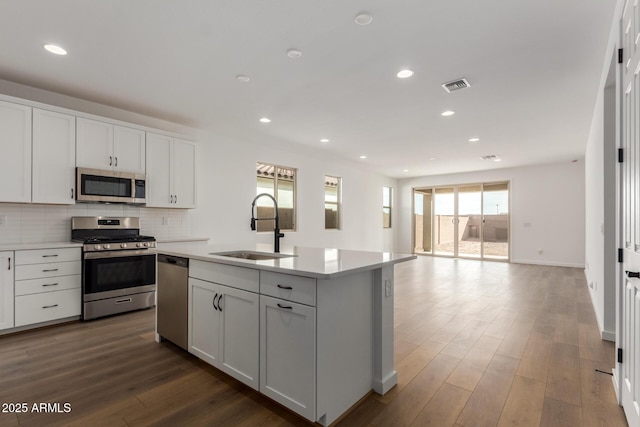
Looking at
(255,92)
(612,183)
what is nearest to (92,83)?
(255,92)

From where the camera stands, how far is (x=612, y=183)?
296cm

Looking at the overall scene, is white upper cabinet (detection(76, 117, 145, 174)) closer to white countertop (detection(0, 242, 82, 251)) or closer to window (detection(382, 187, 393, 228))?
white countertop (detection(0, 242, 82, 251))

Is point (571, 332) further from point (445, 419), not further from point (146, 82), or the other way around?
point (146, 82)

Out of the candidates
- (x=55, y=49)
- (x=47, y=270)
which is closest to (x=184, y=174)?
(x=47, y=270)

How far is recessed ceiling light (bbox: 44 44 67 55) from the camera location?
2625 millimetres

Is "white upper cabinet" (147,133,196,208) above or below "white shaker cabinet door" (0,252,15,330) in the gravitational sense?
above

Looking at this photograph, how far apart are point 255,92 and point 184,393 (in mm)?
2970

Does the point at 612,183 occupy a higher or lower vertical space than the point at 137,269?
higher

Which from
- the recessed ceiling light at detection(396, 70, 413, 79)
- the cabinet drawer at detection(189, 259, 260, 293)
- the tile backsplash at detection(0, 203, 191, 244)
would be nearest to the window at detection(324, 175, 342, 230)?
the tile backsplash at detection(0, 203, 191, 244)

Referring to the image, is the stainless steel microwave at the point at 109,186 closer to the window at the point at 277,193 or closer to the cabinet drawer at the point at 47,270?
the cabinet drawer at the point at 47,270

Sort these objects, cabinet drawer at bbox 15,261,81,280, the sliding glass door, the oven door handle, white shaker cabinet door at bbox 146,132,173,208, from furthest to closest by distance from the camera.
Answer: the sliding glass door < white shaker cabinet door at bbox 146,132,173,208 < the oven door handle < cabinet drawer at bbox 15,261,81,280

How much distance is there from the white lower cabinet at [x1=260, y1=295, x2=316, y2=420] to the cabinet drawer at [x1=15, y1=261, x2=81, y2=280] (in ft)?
9.40

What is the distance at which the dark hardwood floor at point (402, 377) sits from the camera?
6.06 feet

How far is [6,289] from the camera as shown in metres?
3.09
